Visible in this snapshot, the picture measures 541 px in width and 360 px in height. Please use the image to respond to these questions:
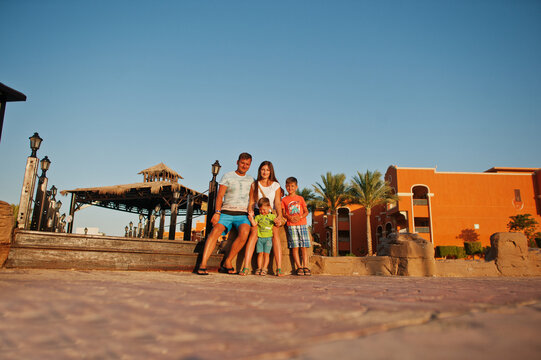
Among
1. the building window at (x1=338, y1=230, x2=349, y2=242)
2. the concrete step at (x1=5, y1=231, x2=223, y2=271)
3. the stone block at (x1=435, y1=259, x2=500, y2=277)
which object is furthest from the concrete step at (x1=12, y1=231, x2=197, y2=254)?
the building window at (x1=338, y1=230, x2=349, y2=242)

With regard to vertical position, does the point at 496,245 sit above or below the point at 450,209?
below

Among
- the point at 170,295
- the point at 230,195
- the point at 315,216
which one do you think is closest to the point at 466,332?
the point at 170,295

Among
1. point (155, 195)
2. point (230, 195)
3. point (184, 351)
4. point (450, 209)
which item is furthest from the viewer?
point (450, 209)

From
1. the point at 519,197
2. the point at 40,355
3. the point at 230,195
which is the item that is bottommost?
the point at 40,355

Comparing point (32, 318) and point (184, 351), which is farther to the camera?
point (32, 318)

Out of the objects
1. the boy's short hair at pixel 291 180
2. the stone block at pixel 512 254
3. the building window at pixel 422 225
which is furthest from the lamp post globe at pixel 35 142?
the building window at pixel 422 225

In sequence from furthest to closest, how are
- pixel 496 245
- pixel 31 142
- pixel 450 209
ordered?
pixel 450 209, pixel 496 245, pixel 31 142

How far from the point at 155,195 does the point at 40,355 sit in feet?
52.0

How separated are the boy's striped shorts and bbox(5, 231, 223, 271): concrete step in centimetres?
109

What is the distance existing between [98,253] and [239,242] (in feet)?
5.88

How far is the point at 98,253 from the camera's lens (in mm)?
4145

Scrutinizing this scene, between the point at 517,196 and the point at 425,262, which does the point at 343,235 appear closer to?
the point at 517,196

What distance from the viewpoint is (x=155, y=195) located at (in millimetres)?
15977

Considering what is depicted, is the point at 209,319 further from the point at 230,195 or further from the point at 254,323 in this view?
the point at 230,195
